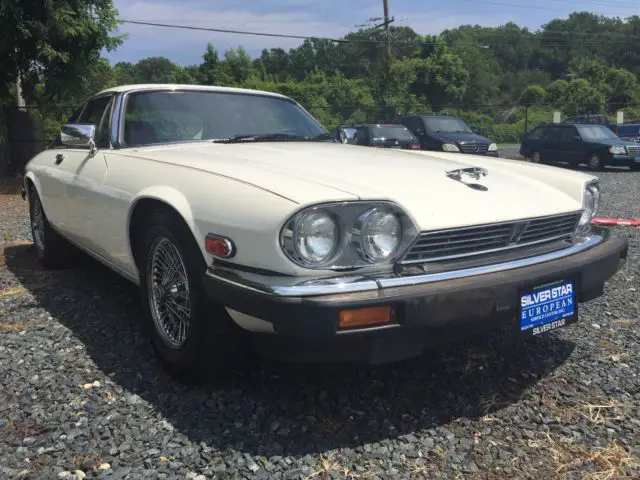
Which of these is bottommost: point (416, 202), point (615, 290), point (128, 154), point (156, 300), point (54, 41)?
point (615, 290)

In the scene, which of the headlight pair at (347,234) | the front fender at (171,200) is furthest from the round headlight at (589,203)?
the front fender at (171,200)

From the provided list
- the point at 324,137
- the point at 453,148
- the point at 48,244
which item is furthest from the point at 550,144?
the point at 48,244

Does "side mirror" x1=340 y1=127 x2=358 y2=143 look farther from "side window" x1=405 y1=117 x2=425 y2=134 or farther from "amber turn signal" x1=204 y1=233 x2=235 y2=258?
"side window" x1=405 y1=117 x2=425 y2=134

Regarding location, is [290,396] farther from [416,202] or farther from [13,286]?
[13,286]

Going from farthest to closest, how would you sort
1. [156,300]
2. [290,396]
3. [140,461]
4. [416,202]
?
[156,300]
[290,396]
[416,202]
[140,461]

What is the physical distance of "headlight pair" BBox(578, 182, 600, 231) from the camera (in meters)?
2.97

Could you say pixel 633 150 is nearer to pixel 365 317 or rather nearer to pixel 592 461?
pixel 592 461

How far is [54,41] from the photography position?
10.9 metres

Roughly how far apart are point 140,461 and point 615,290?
342 centimetres

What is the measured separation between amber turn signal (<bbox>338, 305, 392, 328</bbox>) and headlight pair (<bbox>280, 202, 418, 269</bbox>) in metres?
0.19

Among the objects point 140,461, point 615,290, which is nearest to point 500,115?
point 615,290

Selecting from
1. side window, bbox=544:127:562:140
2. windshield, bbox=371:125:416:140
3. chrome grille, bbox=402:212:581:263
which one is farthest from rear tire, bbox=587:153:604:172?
chrome grille, bbox=402:212:581:263

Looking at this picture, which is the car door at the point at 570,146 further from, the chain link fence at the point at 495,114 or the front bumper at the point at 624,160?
the chain link fence at the point at 495,114

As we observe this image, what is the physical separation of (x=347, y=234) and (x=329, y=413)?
0.81 m
